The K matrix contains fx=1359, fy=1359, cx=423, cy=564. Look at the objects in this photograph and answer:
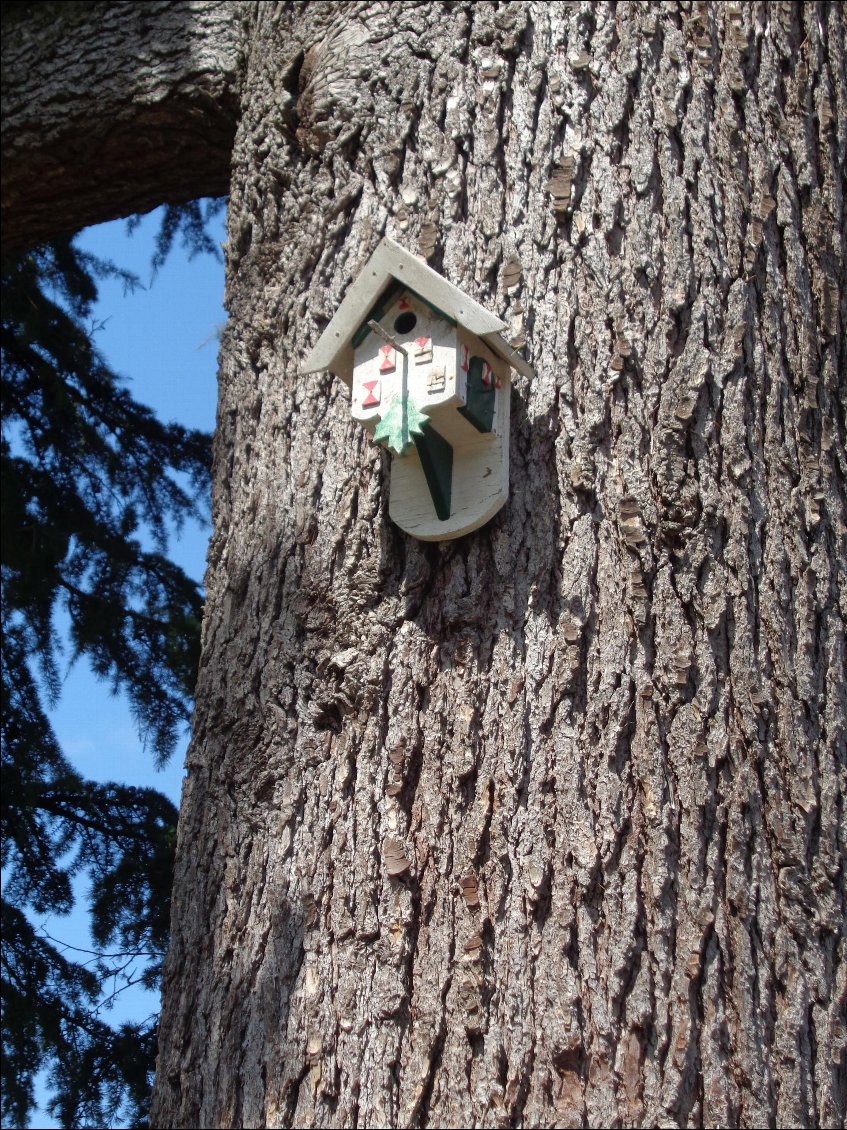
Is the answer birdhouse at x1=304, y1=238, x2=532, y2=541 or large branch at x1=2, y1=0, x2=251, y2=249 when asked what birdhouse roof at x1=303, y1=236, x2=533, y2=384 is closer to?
→ birdhouse at x1=304, y1=238, x2=532, y2=541

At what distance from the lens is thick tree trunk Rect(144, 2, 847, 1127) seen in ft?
5.73

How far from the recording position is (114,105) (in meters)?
3.21

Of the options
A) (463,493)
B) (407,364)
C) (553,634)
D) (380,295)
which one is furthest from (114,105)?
(553,634)

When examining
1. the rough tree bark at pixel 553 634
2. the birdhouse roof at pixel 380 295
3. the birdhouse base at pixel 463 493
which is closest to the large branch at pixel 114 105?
the rough tree bark at pixel 553 634

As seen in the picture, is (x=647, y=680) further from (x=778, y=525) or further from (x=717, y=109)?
(x=717, y=109)

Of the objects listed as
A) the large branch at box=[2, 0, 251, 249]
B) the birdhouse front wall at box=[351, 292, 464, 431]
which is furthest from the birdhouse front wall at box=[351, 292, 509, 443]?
the large branch at box=[2, 0, 251, 249]

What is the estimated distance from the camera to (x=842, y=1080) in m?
1.75

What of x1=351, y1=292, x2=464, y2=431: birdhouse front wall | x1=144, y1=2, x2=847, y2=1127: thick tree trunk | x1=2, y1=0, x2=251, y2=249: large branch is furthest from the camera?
x1=2, y1=0, x2=251, y2=249: large branch

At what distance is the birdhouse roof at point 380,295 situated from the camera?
6.66ft

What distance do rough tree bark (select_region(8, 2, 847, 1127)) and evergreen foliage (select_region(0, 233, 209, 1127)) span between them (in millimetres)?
2067

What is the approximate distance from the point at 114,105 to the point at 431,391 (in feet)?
5.32

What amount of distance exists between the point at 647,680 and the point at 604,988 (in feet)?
1.38

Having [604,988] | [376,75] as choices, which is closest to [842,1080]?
[604,988]

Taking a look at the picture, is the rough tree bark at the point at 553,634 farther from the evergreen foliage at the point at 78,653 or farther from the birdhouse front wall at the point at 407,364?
the evergreen foliage at the point at 78,653
